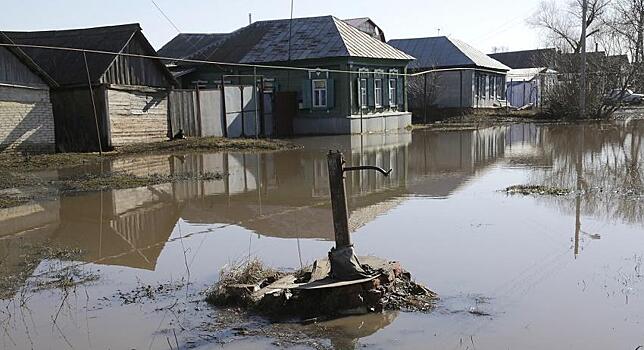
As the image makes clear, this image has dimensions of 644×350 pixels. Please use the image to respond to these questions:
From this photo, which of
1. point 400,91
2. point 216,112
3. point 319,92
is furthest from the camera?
point 400,91

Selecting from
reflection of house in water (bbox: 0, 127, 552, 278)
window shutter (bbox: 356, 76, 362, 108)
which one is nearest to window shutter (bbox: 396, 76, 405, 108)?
window shutter (bbox: 356, 76, 362, 108)

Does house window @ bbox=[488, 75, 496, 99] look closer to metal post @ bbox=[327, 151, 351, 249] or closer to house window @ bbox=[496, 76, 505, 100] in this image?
house window @ bbox=[496, 76, 505, 100]

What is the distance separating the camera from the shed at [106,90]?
21.8 meters

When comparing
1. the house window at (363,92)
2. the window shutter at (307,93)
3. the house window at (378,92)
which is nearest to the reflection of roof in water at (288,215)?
the window shutter at (307,93)

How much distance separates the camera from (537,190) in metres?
12.7

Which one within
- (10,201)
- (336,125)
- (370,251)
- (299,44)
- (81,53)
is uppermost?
(299,44)

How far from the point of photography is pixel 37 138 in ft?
66.6

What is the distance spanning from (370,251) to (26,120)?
1528 centimetres

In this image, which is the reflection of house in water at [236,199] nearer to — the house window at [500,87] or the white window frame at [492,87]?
the white window frame at [492,87]

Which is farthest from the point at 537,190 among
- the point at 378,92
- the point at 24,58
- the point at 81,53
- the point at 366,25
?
the point at 366,25

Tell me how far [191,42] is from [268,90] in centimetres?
1556

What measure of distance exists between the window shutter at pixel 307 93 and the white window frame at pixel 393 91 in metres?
5.37

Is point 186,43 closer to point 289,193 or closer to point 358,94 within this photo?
point 358,94

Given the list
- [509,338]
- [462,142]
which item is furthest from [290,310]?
[462,142]
